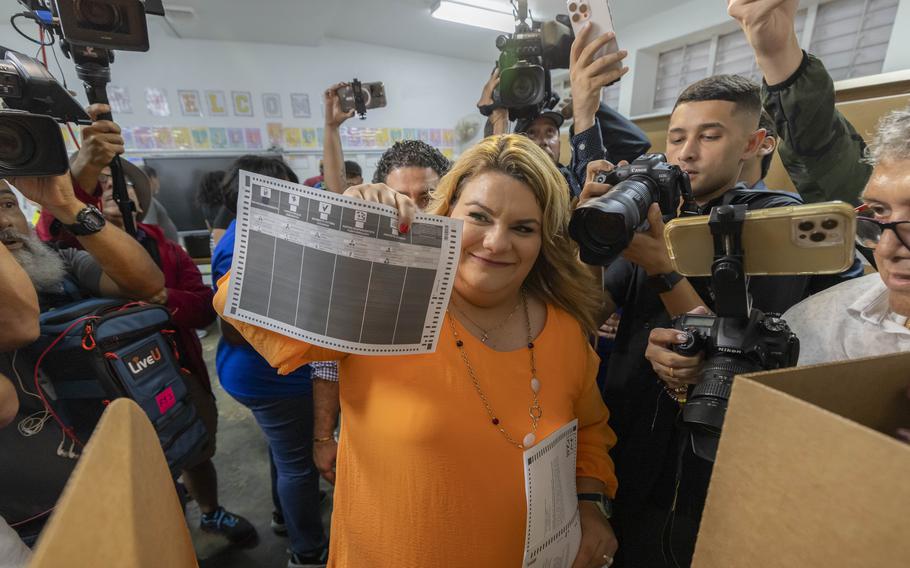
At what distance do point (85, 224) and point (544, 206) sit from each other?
124cm

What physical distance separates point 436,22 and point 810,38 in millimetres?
3579

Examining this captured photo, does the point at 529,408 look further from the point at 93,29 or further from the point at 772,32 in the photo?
the point at 93,29

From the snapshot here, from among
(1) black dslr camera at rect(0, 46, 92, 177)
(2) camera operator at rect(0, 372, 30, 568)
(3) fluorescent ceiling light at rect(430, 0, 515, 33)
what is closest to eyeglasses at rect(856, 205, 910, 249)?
(2) camera operator at rect(0, 372, 30, 568)

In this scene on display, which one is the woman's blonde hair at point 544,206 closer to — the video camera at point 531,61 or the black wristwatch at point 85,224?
the video camera at point 531,61

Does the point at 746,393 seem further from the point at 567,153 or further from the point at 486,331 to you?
the point at 567,153

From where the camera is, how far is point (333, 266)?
58cm

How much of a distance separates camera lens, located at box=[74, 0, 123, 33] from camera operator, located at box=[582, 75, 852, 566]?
160cm

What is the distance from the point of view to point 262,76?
4961 millimetres

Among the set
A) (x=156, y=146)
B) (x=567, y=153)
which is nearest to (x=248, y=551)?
(x=567, y=153)

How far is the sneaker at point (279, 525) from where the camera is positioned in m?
Result: 1.81

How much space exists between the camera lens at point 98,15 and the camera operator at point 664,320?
160cm

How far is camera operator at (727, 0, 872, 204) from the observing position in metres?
0.86

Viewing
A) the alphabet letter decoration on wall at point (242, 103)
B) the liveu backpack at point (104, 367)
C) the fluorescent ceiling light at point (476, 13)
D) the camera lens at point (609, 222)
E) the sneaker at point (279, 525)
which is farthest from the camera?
the alphabet letter decoration on wall at point (242, 103)

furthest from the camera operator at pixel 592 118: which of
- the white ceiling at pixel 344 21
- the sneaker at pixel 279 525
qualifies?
the white ceiling at pixel 344 21
